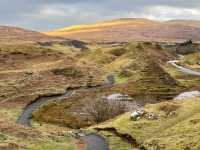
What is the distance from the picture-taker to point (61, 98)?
11244 centimetres

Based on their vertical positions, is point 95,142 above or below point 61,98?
above

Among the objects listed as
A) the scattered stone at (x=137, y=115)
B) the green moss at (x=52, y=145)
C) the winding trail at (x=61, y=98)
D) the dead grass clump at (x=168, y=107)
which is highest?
the dead grass clump at (x=168, y=107)

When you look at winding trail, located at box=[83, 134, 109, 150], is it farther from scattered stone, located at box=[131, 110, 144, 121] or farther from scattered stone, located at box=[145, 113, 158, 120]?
scattered stone, located at box=[145, 113, 158, 120]

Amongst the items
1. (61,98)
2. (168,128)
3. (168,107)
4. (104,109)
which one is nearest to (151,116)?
(168,107)

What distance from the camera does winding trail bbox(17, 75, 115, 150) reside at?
196 ft

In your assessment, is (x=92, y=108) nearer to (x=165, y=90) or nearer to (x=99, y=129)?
(x=99, y=129)

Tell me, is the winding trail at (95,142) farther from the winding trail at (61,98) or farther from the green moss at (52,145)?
the green moss at (52,145)

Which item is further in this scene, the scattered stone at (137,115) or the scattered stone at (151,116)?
the scattered stone at (137,115)

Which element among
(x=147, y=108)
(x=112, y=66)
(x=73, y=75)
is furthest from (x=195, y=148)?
(x=112, y=66)

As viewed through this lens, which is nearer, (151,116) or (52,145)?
(52,145)

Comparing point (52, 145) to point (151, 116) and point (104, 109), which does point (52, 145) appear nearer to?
point (151, 116)

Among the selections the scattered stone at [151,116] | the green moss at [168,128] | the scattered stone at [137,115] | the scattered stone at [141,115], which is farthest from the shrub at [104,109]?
the scattered stone at [151,116]

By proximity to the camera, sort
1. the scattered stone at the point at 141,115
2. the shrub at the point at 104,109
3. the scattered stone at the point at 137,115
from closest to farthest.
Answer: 1. the scattered stone at the point at 141,115
2. the scattered stone at the point at 137,115
3. the shrub at the point at 104,109

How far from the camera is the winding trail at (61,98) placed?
196 feet
